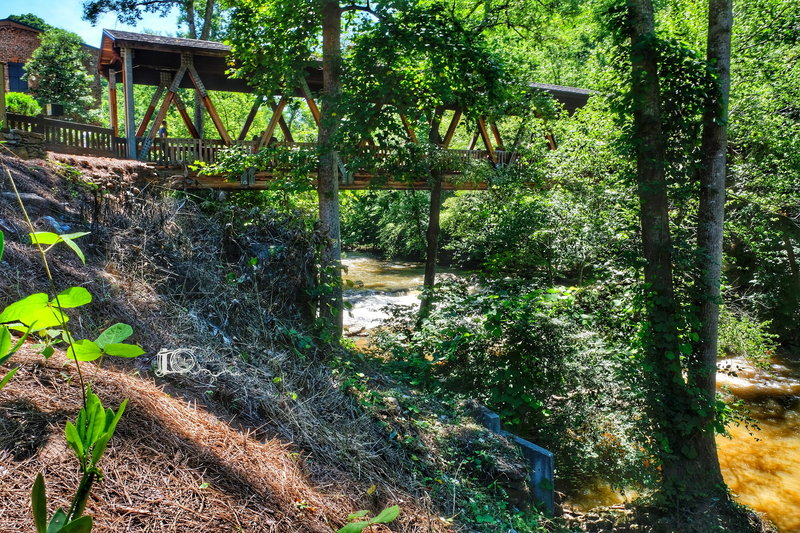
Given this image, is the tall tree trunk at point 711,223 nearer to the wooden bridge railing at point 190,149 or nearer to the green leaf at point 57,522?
the wooden bridge railing at point 190,149

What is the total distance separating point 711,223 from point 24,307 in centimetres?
773

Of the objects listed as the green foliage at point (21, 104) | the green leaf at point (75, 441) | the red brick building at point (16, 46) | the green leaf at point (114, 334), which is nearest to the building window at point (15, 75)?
the red brick building at point (16, 46)

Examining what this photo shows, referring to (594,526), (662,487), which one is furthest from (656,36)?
(594,526)

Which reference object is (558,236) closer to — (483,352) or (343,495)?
(483,352)

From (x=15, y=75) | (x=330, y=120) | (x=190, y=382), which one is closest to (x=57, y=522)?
(x=190, y=382)

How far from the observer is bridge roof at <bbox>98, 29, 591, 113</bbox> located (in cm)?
1110

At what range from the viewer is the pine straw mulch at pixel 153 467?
2.04 meters

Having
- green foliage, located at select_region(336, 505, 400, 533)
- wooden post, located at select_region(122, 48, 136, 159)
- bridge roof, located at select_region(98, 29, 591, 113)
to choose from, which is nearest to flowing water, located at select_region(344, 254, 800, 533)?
green foliage, located at select_region(336, 505, 400, 533)

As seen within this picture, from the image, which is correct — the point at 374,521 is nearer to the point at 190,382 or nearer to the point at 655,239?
the point at 190,382

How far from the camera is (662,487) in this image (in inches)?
248

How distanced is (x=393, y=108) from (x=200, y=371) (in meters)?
6.23

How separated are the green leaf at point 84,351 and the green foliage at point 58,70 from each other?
904 inches

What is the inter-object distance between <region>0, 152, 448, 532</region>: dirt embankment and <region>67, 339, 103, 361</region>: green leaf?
1173 millimetres

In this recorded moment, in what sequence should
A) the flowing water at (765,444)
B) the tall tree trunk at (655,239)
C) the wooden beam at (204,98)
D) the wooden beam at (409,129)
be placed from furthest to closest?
the wooden beam at (204,98)
the wooden beam at (409,129)
the flowing water at (765,444)
the tall tree trunk at (655,239)
